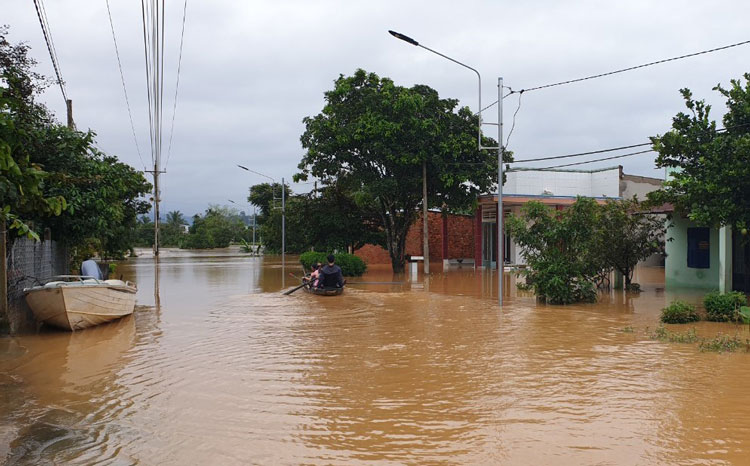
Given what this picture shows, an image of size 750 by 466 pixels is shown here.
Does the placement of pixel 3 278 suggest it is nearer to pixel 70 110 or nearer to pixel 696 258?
pixel 70 110

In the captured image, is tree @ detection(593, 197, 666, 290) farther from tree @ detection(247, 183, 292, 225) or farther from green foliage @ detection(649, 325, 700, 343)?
tree @ detection(247, 183, 292, 225)

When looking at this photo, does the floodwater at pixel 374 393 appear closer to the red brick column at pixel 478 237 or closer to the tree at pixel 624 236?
the tree at pixel 624 236

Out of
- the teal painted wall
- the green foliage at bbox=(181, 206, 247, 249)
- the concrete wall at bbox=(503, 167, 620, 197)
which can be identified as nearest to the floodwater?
the teal painted wall

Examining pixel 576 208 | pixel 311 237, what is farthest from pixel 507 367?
pixel 311 237

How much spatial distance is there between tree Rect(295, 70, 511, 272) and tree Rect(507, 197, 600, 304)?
1000cm

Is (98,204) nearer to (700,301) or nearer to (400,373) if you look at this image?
(400,373)

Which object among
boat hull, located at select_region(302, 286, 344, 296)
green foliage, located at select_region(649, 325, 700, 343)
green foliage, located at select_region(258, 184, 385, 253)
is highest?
green foliage, located at select_region(258, 184, 385, 253)

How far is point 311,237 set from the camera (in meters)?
32.9

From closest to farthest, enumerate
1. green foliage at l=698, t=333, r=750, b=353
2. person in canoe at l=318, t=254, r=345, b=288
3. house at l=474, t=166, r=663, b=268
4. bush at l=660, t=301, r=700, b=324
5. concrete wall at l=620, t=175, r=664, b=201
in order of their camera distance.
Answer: green foliage at l=698, t=333, r=750, b=353 → bush at l=660, t=301, r=700, b=324 → person in canoe at l=318, t=254, r=345, b=288 → house at l=474, t=166, r=663, b=268 → concrete wall at l=620, t=175, r=664, b=201

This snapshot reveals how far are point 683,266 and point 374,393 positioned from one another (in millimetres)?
18169

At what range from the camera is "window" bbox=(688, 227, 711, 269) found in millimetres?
21859

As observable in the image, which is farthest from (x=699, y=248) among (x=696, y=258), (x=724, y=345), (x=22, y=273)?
(x=22, y=273)

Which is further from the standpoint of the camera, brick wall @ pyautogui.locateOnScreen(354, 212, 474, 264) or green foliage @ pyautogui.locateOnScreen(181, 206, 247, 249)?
green foliage @ pyautogui.locateOnScreen(181, 206, 247, 249)

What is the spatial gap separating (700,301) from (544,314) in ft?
17.9
